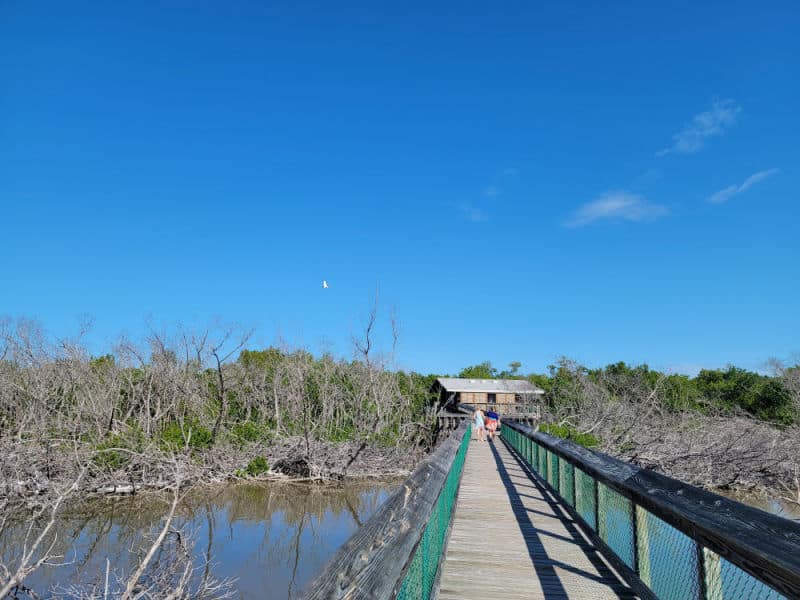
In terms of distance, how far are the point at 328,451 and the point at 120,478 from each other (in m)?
8.43

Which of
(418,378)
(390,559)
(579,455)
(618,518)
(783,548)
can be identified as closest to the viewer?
(390,559)

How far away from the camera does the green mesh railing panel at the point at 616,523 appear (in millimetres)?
4762

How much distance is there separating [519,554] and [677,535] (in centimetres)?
178

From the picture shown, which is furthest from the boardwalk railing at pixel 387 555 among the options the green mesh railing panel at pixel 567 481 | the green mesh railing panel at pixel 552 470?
the green mesh railing panel at pixel 552 470

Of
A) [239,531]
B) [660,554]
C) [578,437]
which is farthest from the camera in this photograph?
[578,437]

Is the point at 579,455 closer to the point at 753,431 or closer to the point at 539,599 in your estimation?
the point at 539,599

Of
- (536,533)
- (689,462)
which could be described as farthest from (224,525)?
(689,462)

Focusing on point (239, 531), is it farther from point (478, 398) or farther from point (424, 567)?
point (478, 398)

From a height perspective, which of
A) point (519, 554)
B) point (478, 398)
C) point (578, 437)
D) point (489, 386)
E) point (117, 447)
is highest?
point (489, 386)

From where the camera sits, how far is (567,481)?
7.84m

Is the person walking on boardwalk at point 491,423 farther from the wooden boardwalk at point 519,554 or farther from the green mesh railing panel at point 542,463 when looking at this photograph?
the wooden boardwalk at point 519,554

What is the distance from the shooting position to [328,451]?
23.9 metres

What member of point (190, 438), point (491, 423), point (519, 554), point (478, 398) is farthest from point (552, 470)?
point (478, 398)

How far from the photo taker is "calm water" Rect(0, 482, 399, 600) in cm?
1279
